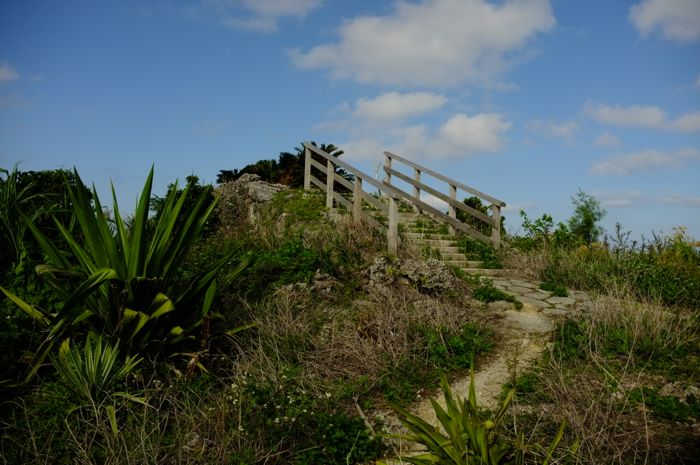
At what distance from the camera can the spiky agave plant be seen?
13.0ft

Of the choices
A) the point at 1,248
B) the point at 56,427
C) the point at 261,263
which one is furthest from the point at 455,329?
the point at 1,248

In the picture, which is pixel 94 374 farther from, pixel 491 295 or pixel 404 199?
pixel 404 199

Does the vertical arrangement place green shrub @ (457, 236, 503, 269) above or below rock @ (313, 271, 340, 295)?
above

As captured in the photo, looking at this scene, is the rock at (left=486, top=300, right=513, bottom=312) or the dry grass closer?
the dry grass

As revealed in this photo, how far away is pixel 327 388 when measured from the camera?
13.8 ft

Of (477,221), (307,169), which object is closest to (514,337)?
(477,221)

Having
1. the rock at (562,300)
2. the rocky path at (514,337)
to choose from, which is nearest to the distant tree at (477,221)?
the rocky path at (514,337)

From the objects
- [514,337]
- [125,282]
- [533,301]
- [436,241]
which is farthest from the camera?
[436,241]

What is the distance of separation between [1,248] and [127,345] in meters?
2.30

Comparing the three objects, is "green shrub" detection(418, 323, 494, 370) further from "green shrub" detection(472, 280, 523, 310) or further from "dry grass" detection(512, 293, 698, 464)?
"green shrub" detection(472, 280, 523, 310)

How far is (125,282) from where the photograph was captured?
3977 millimetres

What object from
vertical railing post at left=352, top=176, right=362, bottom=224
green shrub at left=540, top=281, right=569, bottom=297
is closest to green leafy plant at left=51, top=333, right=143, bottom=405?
green shrub at left=540, top=281, right=569, bottom=297

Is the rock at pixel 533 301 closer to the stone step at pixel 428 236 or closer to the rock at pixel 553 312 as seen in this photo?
the rock at pixel 553 312

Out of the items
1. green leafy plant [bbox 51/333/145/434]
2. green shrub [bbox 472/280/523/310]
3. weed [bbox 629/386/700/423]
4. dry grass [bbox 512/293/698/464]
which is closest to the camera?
dry grass [bbox 512/293/698/464]
